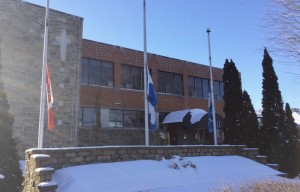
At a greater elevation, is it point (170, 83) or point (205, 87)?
point (205, 87)

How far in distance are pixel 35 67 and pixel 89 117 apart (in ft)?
21.6

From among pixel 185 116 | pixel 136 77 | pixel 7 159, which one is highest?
pixel 136 77

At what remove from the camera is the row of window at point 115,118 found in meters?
25.9

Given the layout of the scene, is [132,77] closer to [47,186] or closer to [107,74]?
[107,74]

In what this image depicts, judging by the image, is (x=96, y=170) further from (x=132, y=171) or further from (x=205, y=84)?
(x=205, y=84)

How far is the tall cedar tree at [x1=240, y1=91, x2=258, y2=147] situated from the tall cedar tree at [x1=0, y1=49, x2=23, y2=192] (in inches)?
589

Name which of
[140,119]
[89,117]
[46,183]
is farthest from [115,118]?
[46,183]

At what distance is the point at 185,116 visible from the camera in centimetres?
2917

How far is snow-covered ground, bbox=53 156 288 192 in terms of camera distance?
1091 centimetres

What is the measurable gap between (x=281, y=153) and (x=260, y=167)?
486cm

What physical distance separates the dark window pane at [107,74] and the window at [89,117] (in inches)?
90.2

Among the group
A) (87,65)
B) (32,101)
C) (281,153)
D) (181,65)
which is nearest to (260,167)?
(281,153)

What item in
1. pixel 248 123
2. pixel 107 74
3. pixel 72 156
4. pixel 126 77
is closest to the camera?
pixel 72 156

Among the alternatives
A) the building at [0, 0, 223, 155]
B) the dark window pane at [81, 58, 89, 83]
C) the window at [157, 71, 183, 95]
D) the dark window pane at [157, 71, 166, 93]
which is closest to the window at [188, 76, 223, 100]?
the building at [0, 0, 223, 155]
